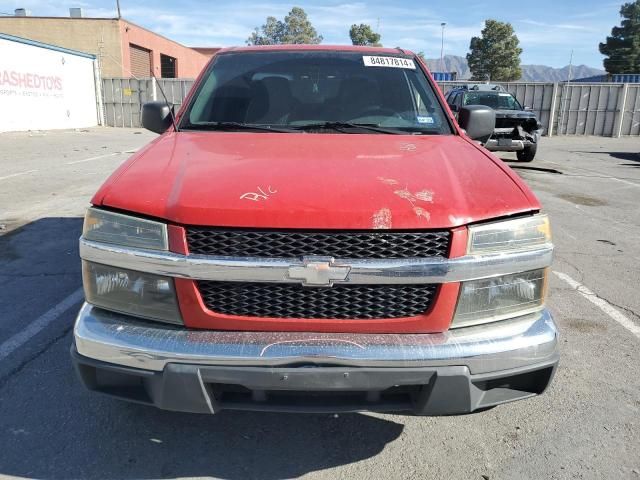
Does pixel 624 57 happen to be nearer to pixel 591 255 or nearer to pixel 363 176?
pixel 591 255

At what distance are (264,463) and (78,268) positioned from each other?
3.19m

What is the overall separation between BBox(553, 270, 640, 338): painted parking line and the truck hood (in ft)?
6.72

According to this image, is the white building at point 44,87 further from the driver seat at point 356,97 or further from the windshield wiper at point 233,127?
the driver seat at point 356,97

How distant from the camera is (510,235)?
6.75ft

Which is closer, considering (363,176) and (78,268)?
(363,176)

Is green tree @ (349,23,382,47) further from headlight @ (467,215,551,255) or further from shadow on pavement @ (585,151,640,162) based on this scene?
headlight @ (467,215,551,255)

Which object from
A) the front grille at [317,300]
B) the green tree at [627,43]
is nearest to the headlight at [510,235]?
the front grille at [317,300]

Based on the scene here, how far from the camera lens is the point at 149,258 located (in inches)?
77.5

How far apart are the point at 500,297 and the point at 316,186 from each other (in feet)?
2.79

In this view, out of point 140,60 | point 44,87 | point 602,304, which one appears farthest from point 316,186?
point 140,60

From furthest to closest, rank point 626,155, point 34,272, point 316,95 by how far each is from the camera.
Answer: point 626,155 < point 34,272 < point 316,95

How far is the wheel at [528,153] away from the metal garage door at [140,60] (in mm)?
26335

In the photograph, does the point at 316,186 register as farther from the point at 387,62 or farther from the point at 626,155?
the point at 626,155

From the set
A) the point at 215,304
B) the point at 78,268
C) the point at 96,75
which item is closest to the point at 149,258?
the point at 215,304
